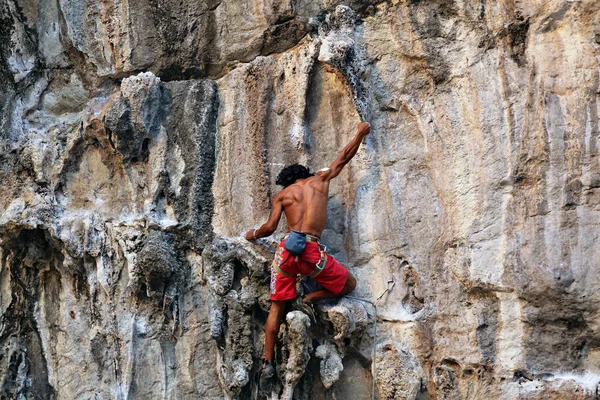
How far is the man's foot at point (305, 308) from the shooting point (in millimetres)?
6074

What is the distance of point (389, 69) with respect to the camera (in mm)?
6555

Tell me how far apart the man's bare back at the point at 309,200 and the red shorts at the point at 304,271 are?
6.4 inches

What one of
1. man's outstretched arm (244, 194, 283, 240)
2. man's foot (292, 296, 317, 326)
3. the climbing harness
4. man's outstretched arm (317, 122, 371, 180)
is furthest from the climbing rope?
man's outstretched arm (317, 122, 371, 180)

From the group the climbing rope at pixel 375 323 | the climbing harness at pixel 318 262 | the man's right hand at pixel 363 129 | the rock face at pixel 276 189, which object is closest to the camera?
the rock face at pixel 276 189

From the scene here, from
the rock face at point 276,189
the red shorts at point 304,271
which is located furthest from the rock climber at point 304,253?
the rock face at point 276,189

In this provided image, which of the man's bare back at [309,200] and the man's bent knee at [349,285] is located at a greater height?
the man's bare back at [309,200]

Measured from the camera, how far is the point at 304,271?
5.98 m

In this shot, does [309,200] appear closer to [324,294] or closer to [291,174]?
[291,174]

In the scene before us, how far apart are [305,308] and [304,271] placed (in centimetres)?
30

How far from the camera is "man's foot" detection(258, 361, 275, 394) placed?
19.9ft

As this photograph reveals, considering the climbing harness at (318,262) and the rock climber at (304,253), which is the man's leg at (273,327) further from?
the climbing harness at (318,262)

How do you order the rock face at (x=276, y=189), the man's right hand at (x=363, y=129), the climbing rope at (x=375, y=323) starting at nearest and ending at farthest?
the rock face at (x=276, y=189)
the climbing rope at (x=375, y=323)
the man's right hand at (x=363, y=129)

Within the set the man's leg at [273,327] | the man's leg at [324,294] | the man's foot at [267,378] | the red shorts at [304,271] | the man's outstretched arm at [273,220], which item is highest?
the man's outstretched arm at [273,220]

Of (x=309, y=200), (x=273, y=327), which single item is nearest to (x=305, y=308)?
(x=273, y=327)
